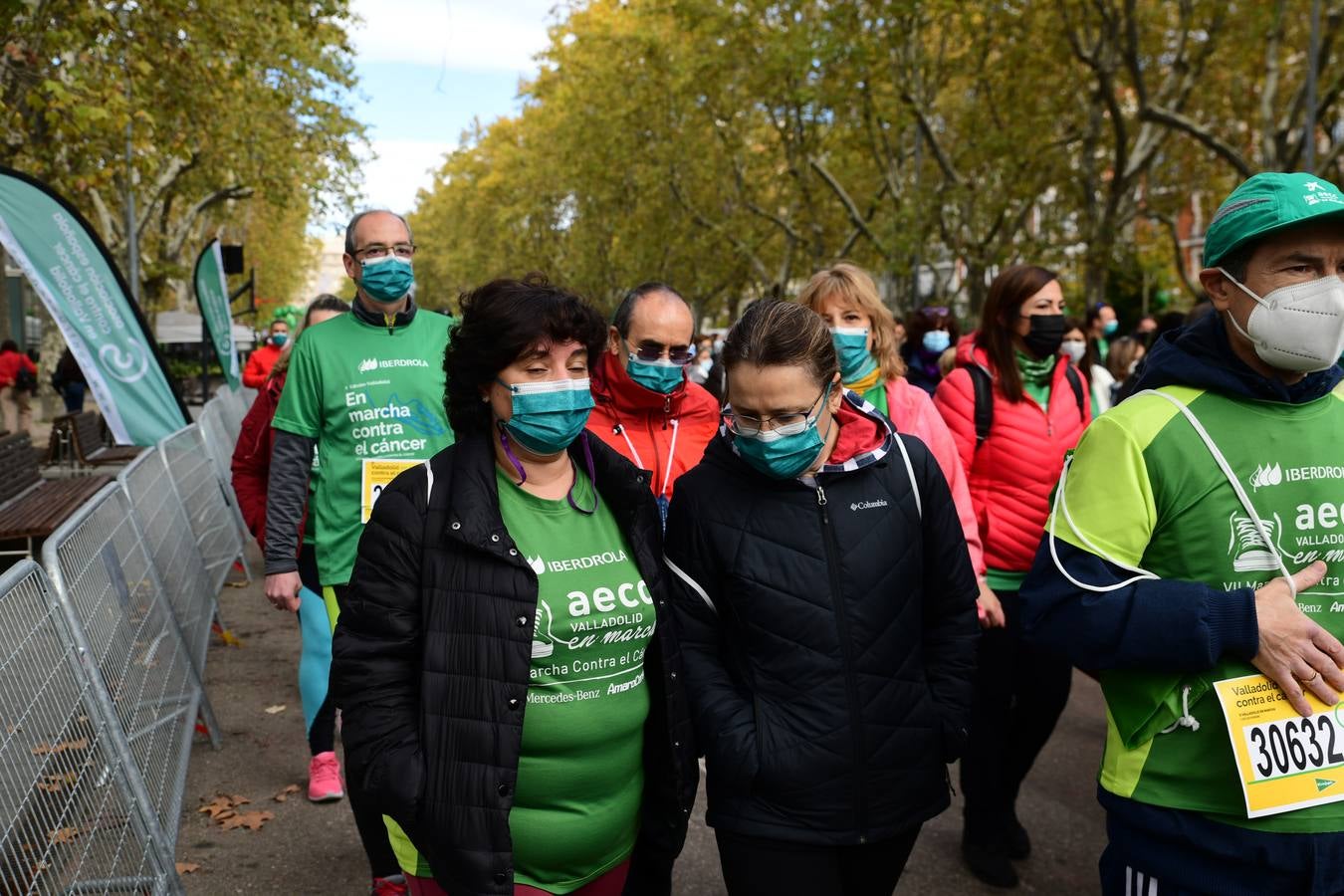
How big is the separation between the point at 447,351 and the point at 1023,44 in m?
16.5

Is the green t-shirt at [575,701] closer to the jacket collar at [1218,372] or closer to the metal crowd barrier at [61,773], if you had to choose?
the metal crowd barrier at [61,773]

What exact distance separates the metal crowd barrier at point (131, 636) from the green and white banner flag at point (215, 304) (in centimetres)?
819

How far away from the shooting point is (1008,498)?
418 cm

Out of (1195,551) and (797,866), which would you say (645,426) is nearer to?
(797,866)

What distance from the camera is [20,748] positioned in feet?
9.07

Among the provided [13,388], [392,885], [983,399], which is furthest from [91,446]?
[983,399]

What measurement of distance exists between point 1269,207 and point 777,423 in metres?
1.02

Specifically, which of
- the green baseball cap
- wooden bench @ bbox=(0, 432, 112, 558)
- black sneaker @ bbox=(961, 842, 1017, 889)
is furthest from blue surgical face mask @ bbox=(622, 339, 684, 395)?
wooden bench @ bbox=(0, 432, 112, 558)

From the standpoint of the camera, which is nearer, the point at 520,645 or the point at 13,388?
the point at 520,645

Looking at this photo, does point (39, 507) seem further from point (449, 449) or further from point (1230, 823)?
point (1230, 823)

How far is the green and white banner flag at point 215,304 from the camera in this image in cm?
1255

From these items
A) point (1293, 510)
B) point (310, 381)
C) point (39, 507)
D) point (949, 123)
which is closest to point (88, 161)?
point (39, 507)

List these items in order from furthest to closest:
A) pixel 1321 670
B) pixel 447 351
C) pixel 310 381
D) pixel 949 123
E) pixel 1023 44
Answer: pixel 949 123 < pixel 1023 44 < pixel 310 381 < pixel 447 351 < pixel 1321 670

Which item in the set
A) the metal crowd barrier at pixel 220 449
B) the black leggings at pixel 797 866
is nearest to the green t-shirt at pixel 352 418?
the black leggings at pixel 797 866
